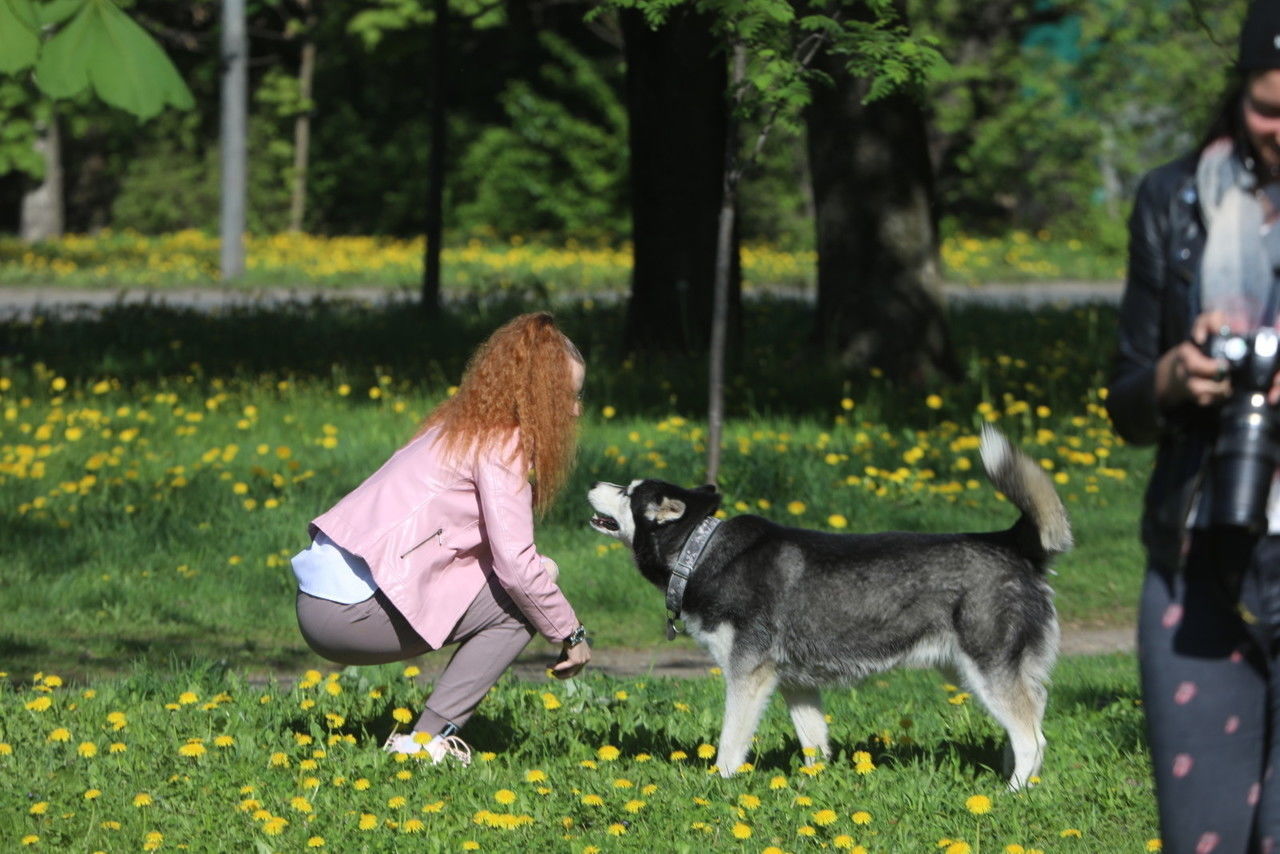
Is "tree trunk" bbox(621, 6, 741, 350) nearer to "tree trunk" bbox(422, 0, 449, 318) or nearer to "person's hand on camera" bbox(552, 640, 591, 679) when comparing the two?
"tree trunk" bbox(422, 0, 449, 318)

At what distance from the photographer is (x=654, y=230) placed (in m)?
13.0

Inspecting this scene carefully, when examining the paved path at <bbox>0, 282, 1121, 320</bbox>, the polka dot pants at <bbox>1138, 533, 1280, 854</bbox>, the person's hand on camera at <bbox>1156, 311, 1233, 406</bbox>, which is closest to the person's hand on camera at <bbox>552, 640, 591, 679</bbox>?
the polka dot pants at <bbox>1138, 533, 1280, 854</bbox>

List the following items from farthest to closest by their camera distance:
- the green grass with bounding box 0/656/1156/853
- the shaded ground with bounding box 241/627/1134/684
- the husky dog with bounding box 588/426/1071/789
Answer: the shaded ground with bounding box 241/627/1134/684 < the husky dog with bounding box 588/426/1071/789 < the green grass with bounding box 0/656/1156/853

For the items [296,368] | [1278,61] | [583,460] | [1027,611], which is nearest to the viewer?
[1278,61]

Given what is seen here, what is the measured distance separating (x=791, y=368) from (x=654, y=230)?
1624mm

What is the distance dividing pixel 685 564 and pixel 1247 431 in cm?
267

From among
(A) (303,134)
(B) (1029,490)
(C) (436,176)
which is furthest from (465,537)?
(A) (303,134)

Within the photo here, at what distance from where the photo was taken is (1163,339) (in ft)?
8.70

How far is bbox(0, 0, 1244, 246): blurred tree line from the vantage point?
95.1 ft

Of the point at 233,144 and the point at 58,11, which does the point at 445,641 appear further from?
the point at 233,144

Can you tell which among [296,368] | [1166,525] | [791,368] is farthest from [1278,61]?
[296,368]

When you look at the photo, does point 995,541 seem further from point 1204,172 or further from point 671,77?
point 671,77

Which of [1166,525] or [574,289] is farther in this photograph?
[574,289]

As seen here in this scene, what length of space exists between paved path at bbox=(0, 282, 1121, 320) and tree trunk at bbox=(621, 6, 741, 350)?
4.68 meters
